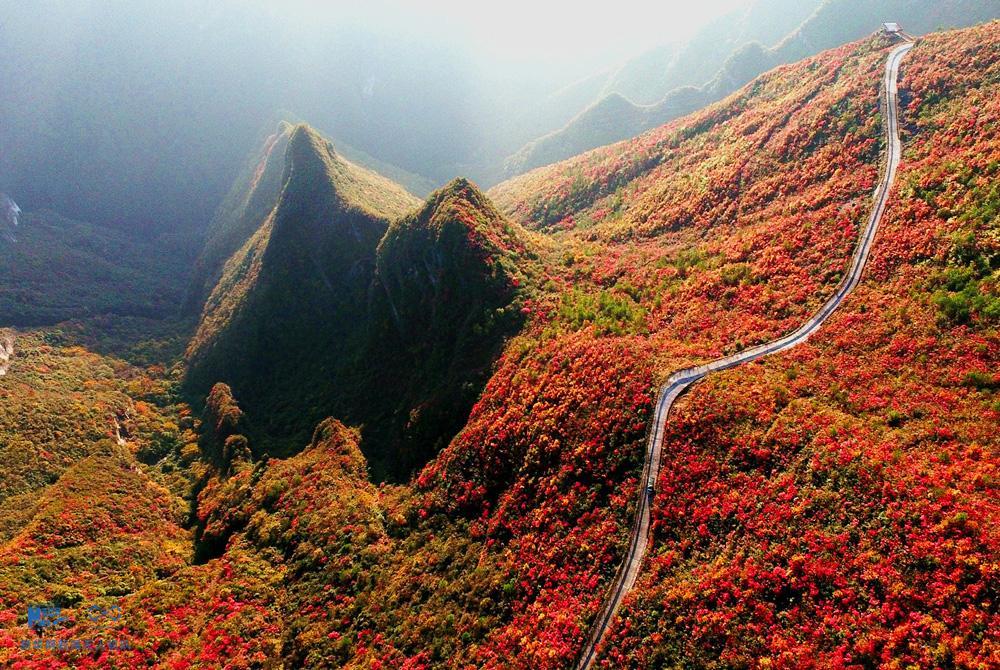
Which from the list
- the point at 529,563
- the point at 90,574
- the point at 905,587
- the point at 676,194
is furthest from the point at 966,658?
the point at 90,574

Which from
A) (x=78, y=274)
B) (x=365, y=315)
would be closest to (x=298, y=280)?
(x=365, y=315)

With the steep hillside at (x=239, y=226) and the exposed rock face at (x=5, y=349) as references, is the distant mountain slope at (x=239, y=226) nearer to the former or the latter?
the steep hillside at (x=239, y=226)

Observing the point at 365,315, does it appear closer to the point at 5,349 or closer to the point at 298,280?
the point at 298,280

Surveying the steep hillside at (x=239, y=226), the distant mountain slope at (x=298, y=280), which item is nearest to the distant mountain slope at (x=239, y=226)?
the steep hillside at (x=239, y=226)

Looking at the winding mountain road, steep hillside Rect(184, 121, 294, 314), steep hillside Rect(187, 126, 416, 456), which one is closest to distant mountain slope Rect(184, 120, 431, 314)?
steep hillside Rect(184, 121, 294, 314)

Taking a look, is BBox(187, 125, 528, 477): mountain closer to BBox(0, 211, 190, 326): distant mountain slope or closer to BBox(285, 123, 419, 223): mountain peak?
BBox(285, 123, 419, 223): mountain peak
